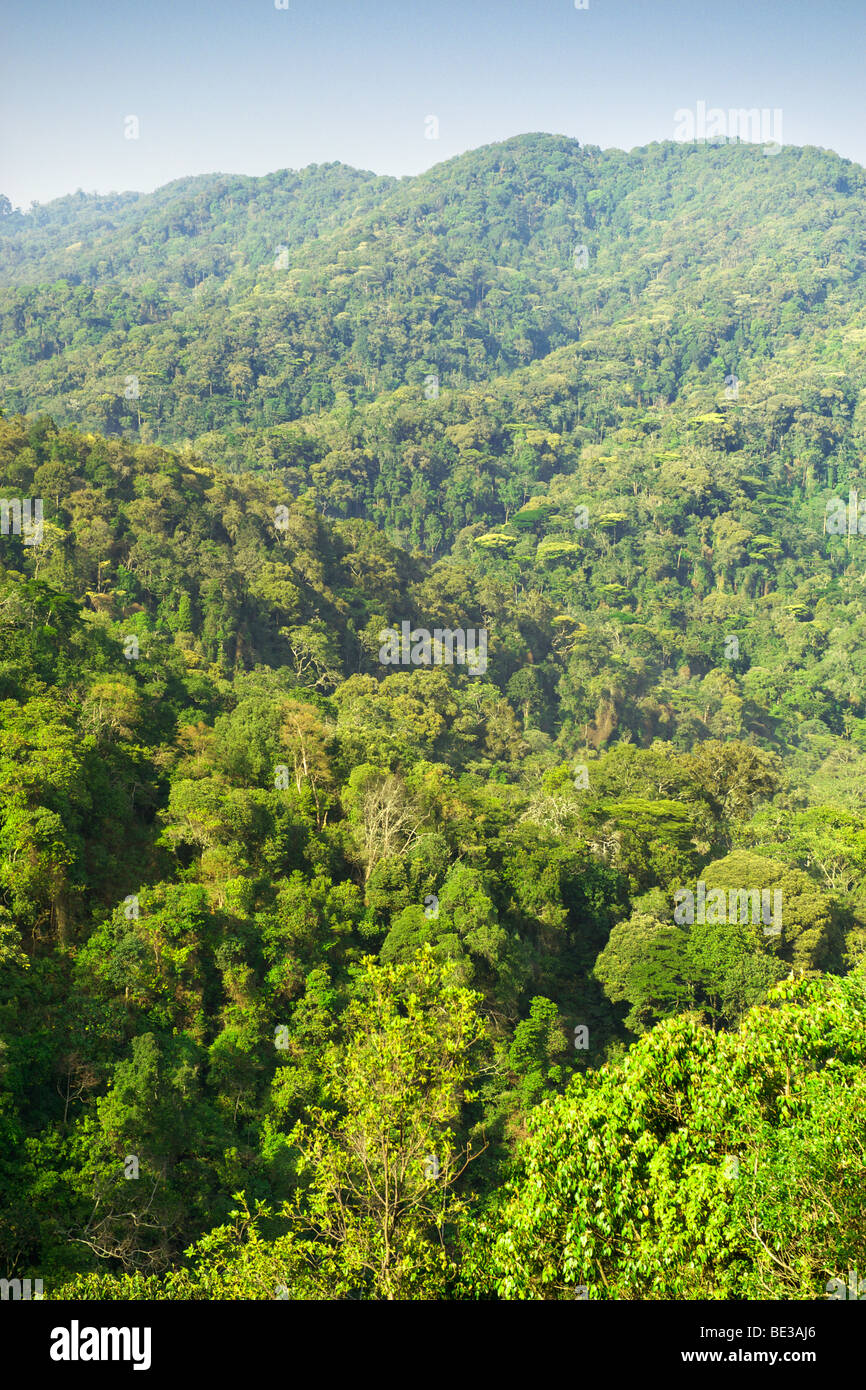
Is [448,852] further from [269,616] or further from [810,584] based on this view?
[810,584]

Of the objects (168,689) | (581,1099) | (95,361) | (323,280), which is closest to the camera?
(581,1099)

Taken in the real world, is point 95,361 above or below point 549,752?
above

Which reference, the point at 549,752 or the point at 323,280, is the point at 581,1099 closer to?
the point at 549,752

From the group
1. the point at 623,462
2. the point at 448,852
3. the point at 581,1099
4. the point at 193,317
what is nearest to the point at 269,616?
the point at 448,852

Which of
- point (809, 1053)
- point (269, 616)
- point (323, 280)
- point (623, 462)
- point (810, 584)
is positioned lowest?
point (809, 1053)

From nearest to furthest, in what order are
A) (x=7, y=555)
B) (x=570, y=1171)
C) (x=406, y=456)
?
1. (x=570, y=1171)
2. (x=7, y=555)
3. (x=406, y=456)

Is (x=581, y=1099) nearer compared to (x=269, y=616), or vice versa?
(x=581, y=1099)
